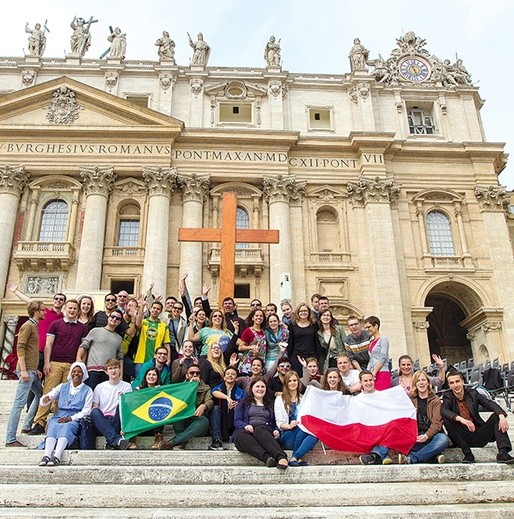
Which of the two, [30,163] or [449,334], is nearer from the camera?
[30,163]

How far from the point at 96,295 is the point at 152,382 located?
13.1m

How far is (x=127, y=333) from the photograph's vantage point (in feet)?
30.3

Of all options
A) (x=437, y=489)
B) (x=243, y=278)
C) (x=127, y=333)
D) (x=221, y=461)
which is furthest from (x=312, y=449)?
(x=243, y=278)

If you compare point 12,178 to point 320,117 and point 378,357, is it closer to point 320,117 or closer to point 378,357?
point 320,117

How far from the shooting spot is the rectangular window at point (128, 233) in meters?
26.2

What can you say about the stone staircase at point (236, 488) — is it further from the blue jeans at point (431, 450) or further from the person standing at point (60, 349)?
the person standing at point (60, 349)

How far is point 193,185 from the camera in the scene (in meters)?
26.2

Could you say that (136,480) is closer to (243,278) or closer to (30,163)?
(243,278)

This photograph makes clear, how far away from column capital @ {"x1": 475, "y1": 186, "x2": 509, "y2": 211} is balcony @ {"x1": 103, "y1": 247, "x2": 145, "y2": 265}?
17858 mm

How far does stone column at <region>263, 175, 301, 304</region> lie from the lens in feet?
80.5

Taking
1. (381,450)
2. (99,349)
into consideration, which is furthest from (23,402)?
(381,450)

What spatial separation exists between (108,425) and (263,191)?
20549 millimetres

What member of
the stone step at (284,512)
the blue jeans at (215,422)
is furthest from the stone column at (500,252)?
the stone step at (284,512)

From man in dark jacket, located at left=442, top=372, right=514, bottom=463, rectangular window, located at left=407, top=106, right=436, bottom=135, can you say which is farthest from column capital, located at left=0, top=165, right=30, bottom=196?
man in dark jacket, located at left=442, top=372, right=514, bottom=463
